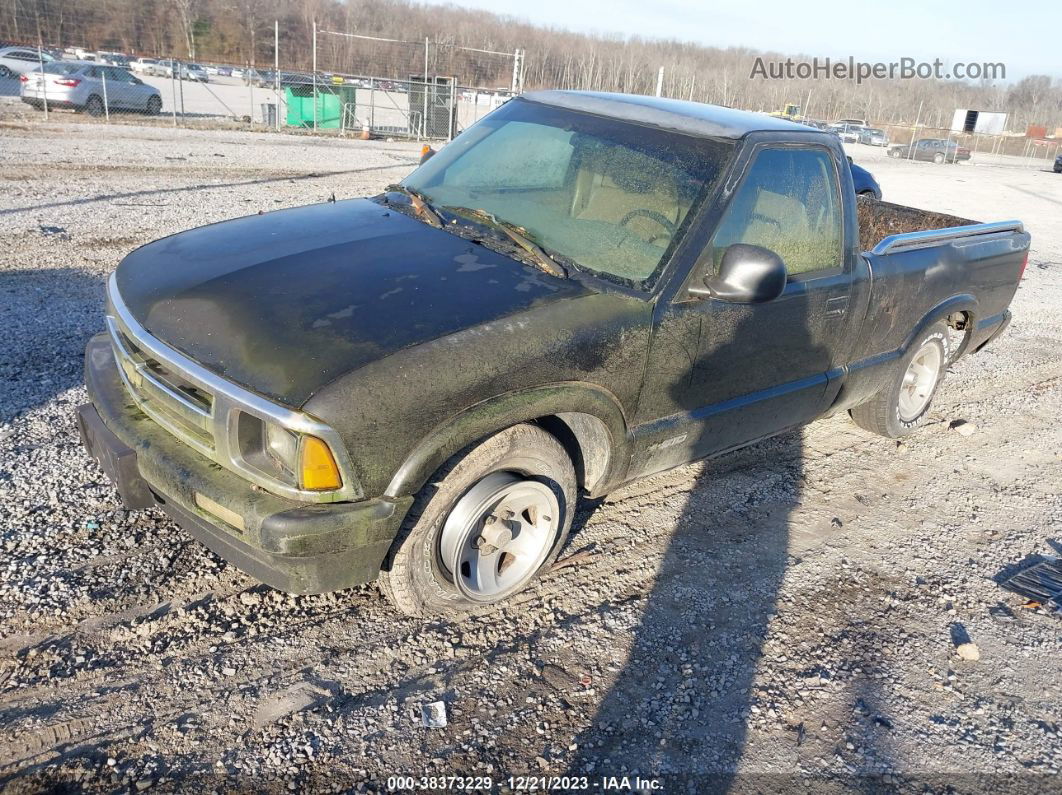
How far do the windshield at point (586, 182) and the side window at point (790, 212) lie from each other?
20cm

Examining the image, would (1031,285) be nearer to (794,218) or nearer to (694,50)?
(794,218)

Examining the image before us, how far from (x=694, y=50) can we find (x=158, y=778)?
107 meters

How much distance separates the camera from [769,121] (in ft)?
13.3

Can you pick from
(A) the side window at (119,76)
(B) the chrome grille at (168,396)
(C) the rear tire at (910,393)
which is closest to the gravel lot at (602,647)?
(C) the rear tire at (910,393)

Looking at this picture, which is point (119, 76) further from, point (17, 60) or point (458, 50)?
point (458, 50)

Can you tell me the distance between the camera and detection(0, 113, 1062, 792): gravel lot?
8.55ft

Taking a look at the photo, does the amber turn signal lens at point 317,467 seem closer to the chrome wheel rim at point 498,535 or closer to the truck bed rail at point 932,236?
the chrome wheel rim at point 498,535

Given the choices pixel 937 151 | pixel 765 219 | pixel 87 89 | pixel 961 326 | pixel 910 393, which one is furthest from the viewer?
pixel 937 151

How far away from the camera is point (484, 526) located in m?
3.15

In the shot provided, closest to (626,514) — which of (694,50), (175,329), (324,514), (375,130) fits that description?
(324,514)

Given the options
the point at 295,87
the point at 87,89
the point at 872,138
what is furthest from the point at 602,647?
the point at 872,138

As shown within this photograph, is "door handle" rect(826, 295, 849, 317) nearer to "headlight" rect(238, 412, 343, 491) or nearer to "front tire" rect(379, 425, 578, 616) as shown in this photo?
"front tire" rect(379, 425, 578, 616)

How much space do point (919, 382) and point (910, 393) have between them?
0.10 metres

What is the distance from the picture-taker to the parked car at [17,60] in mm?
24797
